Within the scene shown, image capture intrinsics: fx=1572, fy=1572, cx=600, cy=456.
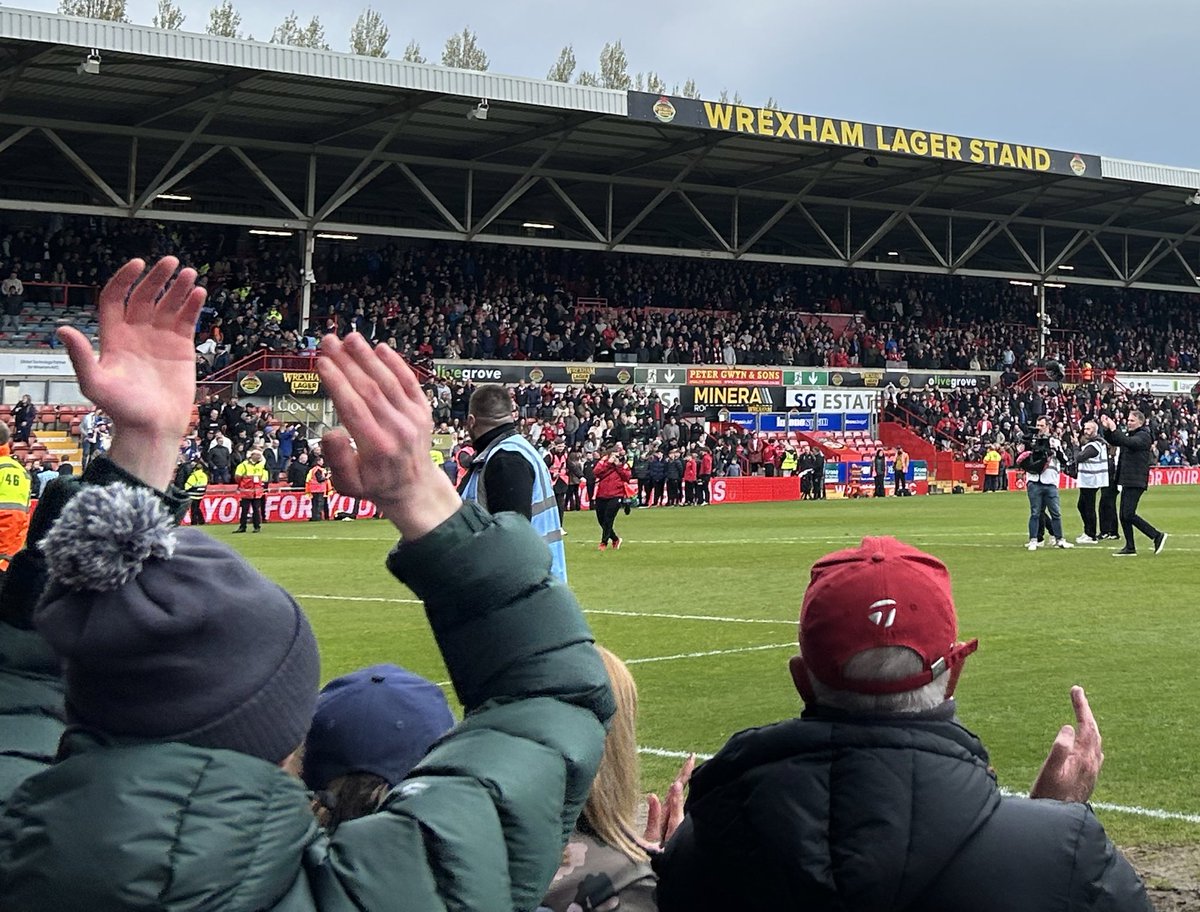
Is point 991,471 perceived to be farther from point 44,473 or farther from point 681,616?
point 681,616

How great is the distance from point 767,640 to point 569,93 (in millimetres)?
27321

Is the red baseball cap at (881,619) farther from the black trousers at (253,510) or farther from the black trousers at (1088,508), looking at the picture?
the black trousers at (253,510)

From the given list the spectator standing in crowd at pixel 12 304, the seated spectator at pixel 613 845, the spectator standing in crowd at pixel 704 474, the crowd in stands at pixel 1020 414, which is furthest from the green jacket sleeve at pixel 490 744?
the crowd in stands at pixel 1020 414

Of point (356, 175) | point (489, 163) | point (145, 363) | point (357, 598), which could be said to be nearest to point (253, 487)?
point (356, 175)

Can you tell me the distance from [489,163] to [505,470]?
36.4 m

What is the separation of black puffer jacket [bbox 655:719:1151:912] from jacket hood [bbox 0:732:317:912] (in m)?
1.18

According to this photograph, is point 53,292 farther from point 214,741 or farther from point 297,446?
point 214,741

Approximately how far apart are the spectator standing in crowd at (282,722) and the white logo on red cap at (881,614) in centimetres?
83

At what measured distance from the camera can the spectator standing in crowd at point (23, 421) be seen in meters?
33.2

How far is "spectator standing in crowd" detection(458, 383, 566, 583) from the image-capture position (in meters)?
7.32

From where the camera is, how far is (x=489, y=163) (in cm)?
4278

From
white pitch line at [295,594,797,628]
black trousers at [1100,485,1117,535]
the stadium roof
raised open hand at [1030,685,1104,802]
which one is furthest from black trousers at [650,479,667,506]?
raised open hand at [1030,685,1104,802]

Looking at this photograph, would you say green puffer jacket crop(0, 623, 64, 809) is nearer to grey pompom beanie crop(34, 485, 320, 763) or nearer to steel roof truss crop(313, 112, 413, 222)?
grey pompom beanie crop(34, 485, 320, 763)

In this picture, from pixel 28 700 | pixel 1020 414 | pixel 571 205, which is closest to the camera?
pixel 28 700
